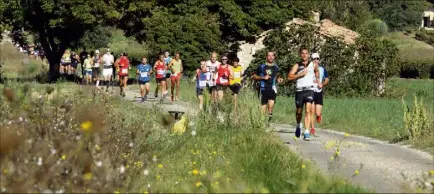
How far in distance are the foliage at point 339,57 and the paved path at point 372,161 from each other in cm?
2392

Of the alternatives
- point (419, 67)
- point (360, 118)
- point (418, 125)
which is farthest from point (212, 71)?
point (419, 67)

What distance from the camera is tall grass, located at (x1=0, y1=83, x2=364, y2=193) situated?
7926 millimetres

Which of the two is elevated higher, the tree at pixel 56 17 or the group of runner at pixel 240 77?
the tree at pixel 56 17

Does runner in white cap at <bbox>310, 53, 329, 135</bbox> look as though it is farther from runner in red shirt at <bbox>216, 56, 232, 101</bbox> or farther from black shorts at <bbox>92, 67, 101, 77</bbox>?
black shorts at <bbox>92, 67, 101, 77</bbox>

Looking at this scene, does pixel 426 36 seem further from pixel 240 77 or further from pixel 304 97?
pixel 304 97

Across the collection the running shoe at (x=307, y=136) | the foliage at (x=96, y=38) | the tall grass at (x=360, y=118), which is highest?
the foliage at (x=96, y=38)

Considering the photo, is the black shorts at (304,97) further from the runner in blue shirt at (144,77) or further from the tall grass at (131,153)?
the runner in blue shirt at (144,77)

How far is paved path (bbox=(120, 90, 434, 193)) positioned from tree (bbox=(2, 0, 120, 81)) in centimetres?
2612

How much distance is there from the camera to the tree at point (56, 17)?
4381cm

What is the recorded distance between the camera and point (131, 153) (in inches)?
476

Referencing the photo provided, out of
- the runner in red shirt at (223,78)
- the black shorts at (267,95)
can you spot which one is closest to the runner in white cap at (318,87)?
the black shorts at (267,95)

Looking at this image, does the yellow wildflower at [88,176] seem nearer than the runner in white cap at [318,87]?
Yes

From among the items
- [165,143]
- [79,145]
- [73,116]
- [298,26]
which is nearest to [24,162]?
[79,145]

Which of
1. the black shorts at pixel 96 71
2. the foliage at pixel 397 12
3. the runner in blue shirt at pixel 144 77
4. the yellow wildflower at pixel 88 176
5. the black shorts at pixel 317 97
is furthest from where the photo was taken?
the foliage at pixel 397 12
